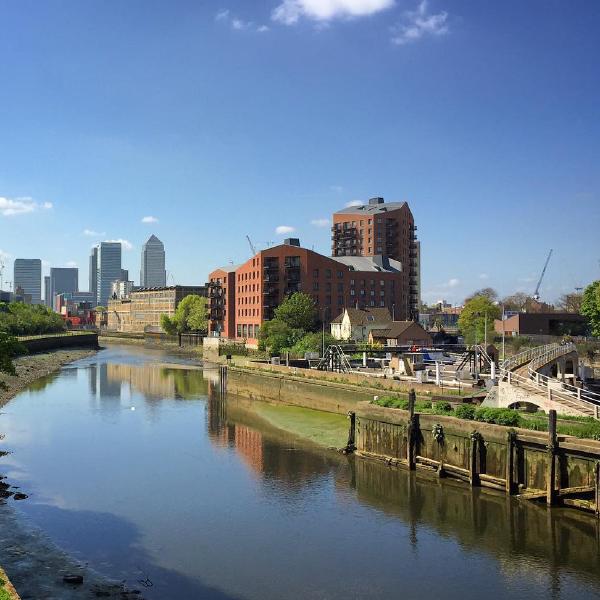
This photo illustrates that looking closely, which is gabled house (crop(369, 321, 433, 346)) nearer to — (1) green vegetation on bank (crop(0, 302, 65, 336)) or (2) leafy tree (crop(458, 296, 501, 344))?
(2) leafy tree (crop(458, 296, 501, 344))

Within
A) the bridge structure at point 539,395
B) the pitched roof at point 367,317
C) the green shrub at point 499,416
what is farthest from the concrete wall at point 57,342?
the green shrub at point 499,416

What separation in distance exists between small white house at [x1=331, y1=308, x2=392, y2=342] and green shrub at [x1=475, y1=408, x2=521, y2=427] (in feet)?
269

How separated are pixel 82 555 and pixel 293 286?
114 meters

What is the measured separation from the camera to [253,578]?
90.3ft

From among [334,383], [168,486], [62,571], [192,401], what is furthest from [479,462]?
[192,401]

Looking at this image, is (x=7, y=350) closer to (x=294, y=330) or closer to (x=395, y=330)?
(x=395, y=330)

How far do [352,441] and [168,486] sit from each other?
15.0 meters

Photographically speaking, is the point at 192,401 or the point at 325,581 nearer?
the point at 325,581

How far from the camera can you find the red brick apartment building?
468 feet

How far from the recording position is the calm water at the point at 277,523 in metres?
27.4

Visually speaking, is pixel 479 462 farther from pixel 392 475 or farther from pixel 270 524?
pixel 270 524

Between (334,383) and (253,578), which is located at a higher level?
(334,383)

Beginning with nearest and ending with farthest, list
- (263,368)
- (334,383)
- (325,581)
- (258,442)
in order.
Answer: (325,581), (258,442), (334,383), (263,368)

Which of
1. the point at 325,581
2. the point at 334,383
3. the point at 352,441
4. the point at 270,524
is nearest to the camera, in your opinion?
the point at 325,581
